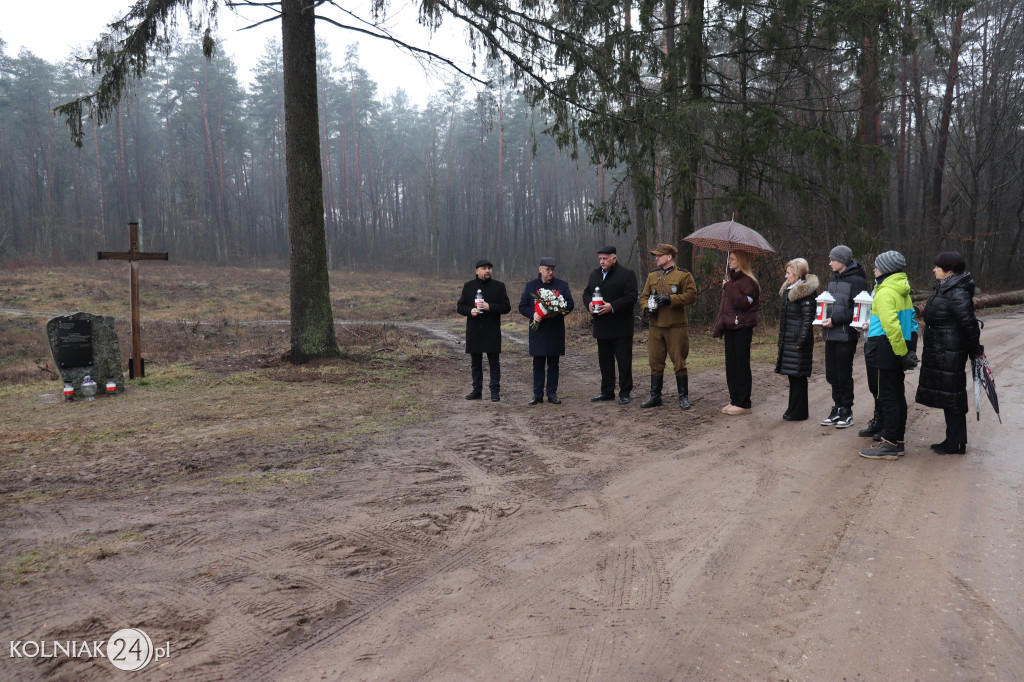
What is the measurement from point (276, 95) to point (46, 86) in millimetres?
14875

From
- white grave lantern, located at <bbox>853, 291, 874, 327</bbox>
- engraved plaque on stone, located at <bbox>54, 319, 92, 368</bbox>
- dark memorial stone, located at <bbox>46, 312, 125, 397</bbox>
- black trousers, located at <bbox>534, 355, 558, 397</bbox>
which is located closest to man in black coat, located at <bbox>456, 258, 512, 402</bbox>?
black trousers, located at <bbox>534, 355, 558, 397</bbox>

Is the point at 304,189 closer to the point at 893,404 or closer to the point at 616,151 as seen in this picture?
the point at 616,151

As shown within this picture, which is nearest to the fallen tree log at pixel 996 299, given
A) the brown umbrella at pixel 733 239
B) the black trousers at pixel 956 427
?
the brown umbrella at pixel 733 239

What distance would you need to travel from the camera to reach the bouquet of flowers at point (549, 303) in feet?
28.0

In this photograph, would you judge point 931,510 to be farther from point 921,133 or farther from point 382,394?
point 921,133

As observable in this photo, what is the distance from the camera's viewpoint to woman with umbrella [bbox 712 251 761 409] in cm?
770

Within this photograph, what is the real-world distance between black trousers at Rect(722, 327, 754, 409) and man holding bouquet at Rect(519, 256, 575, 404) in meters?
2.09

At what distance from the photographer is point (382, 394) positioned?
9.38 metres

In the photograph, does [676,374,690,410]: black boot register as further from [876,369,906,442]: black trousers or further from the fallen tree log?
the fallen tree log

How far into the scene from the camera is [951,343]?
226 inches

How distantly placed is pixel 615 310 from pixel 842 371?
9.06 feet

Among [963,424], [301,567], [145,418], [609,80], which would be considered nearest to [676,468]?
[963,424]

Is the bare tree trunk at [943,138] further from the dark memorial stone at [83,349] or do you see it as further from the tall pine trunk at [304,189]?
the dark memorial stone at [83,349]

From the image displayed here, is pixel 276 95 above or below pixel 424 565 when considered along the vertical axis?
above
